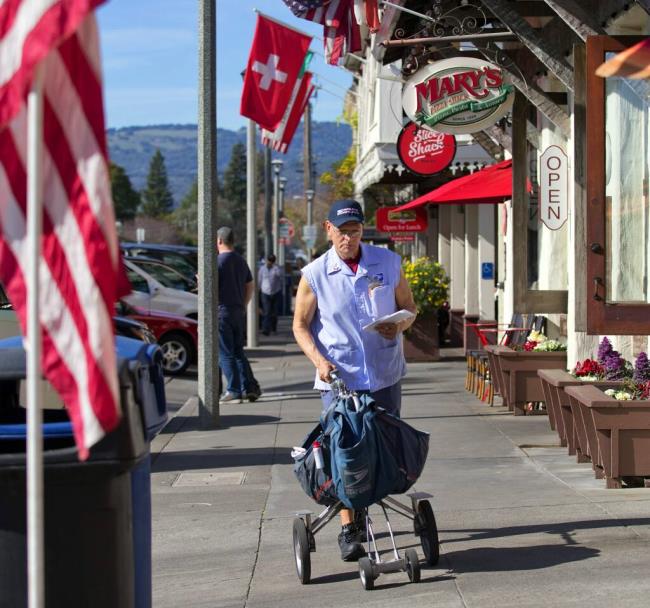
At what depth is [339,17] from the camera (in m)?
15.7

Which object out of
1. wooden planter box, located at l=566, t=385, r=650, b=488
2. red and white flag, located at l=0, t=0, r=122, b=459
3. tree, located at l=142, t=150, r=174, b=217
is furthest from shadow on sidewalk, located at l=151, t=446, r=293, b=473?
tree, located at l=142, t=150, r=174, b=217

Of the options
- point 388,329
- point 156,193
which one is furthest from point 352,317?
point 156,193

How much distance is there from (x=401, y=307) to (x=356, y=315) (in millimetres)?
305

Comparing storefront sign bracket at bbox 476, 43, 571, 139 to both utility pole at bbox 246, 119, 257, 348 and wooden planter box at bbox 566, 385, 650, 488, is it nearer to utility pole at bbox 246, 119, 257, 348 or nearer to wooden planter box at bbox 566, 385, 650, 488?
wooden planter box at bbox 566, 385, 650, 488

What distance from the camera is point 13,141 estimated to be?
137 inches

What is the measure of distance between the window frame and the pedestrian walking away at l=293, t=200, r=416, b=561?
6.85 ft

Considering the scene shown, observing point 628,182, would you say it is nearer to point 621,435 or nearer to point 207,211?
point 621,435

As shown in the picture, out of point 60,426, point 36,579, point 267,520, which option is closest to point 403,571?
point 267,520

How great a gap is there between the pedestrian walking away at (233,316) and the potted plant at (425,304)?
456cm

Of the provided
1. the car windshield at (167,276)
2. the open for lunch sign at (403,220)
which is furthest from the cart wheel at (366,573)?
the open for lunch sign at (403,220)

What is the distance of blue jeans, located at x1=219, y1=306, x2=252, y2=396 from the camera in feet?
45.8

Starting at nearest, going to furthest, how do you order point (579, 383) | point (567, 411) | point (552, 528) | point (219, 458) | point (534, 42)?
point (552, 528) → point (579, 383) → point (567, 411) → point (534, 42) → point (219, 458)

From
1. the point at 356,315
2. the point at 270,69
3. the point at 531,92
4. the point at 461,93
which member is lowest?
the point at 356,315

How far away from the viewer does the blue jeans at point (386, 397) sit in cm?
649
